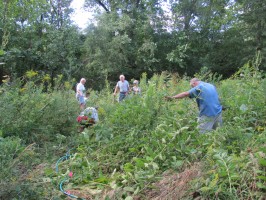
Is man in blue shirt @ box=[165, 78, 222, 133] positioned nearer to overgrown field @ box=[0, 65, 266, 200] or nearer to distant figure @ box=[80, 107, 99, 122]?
overgrown field @ box=[0, 65, 266, 200]

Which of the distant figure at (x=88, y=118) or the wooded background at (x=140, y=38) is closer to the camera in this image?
the distant figure at (x=88, y=118)

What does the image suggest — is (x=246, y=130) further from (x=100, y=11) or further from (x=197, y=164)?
(x=100, y=11)

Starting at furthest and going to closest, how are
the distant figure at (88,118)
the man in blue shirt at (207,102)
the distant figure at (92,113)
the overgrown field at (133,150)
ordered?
1. the distant figure at (92,113)
2. the distant figure at (88,118)
3. the man in blue shirt at (207,102)
4. the overgrown field at (133,150)

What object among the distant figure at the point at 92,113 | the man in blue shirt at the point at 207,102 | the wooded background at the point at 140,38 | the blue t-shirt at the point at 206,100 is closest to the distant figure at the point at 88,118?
the distant figure at the point at 92,113

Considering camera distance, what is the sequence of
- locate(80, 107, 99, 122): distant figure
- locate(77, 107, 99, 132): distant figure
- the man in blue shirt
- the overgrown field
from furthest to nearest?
1. locate(80, 107, 99, 122): distant figure
2. locate(77, 107, 99, 132): distant figure
3. the man in blue shirt
4. the overgrown field

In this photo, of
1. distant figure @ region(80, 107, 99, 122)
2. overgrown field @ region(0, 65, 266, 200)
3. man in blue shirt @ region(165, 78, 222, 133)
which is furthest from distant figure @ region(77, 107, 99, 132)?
man in blue shirt @ region(165, 78, 222, 133)

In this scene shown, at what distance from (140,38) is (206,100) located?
17.7 metres

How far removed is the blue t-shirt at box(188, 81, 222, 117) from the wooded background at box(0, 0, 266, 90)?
15.0m

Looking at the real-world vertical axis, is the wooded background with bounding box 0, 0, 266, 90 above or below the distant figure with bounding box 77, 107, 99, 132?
above

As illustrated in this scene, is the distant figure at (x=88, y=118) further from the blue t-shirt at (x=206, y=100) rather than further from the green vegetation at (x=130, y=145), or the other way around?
the blue t-shirt at (x=206, y=100)

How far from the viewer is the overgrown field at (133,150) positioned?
110 inches

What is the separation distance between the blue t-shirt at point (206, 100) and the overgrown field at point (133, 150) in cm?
20

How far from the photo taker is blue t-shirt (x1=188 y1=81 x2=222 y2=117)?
16.1 ft

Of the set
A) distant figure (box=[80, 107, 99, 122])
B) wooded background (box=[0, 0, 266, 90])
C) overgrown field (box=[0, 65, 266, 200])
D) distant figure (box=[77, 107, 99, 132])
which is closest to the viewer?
overgrown field (box=[0, 65, 266, 200])
